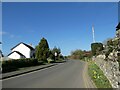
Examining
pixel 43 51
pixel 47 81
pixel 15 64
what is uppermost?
pixel 43 51

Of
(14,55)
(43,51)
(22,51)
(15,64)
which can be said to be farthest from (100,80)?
(22,51)

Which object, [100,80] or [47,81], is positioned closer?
[100,80]

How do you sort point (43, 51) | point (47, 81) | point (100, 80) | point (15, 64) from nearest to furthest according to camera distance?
1. point (100, 80)
2. point (47, 81)
3. point (15, 64)
4. point (43, 51)

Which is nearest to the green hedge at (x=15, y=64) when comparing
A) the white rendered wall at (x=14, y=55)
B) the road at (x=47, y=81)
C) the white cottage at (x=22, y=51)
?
the road at (x=47, y=81)

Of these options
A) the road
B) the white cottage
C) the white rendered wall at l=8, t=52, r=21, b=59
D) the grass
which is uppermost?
the white cottage

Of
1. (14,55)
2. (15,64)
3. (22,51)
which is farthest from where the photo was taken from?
(22,51)

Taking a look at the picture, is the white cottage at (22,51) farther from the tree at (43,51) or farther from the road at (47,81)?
the road at (47,81)

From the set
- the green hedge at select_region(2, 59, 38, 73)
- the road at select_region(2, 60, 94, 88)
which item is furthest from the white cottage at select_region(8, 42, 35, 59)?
the road at select_region(2, 60, 94, 88)

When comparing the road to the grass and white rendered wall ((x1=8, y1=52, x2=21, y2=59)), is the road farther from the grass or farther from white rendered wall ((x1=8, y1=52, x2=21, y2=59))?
white rendered wall ((x1=8, y1=52, x2=21, y2=59))

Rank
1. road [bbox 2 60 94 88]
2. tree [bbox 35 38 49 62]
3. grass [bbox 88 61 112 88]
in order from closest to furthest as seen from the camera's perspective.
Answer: grass [bbox 88 61 112 88], road [bbox 2 60 94 88], tree [bbox 35 38 49 62]

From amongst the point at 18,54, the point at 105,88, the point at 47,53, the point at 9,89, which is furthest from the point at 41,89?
the point at 18,54

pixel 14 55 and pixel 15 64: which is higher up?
pixel 14 55

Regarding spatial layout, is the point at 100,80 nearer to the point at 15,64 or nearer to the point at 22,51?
the point at 15,64

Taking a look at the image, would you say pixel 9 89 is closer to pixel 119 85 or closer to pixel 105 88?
pixel 105 88
